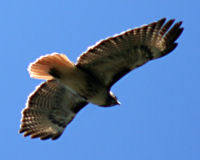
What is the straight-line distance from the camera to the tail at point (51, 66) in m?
8.57

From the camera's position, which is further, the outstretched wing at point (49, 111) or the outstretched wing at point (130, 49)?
the outstretched wing at point (49, 111)

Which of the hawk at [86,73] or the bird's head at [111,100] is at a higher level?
the hawk at [86,73]

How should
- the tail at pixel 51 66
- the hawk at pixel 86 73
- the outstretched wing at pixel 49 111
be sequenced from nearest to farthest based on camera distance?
1. the hawk at pixel 86 73
2. the tail at pixel 51 66
3. the outstretched wing at pixel 49 111

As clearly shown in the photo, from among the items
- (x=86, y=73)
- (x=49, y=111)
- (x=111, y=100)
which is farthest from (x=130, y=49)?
(x=49, y=111)

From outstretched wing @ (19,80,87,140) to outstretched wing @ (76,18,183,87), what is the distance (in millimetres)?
1476

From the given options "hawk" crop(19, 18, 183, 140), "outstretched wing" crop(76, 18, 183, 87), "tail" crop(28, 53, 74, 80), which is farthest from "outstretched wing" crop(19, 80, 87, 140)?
"outstretched wing" crop(76, 18, 183, 87)

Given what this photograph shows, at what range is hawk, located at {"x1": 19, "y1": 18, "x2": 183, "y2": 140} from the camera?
810 cm

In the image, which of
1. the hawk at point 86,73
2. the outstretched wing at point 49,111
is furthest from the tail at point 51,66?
the outstretched wing at point 49,111

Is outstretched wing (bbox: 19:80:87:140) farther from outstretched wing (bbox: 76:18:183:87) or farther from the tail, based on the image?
outstretched wing (bbox: 76:18:183:87)

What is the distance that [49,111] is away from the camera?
33.9ft

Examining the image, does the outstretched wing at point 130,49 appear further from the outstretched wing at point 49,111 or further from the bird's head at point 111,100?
the outstretched wing at point 49,111

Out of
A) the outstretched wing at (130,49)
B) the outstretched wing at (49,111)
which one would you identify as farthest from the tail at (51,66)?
the outstretched wing at (49,111)

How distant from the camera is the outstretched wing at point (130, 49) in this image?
800 centimetres

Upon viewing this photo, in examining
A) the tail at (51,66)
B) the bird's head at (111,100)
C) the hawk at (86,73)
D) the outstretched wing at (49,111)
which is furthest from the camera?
the outstretched wing at (49,111)
